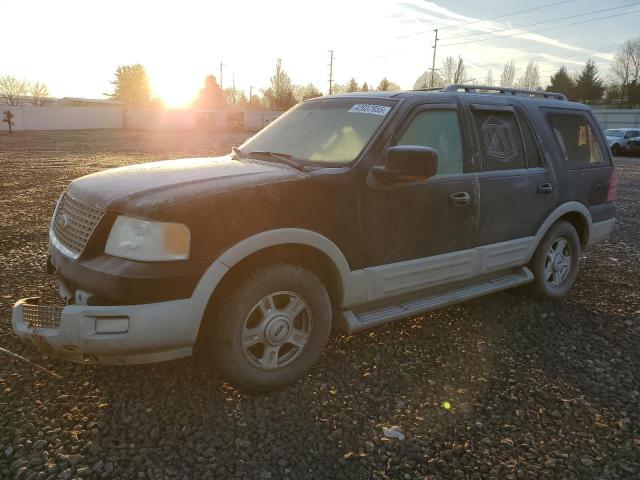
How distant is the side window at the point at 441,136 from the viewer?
3.68m

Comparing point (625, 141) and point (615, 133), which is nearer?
point (625, 141)

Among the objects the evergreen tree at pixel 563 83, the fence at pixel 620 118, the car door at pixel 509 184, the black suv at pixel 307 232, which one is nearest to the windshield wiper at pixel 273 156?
the black suv at pixel 307 232

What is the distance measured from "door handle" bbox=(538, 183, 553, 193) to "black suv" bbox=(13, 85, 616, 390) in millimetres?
37

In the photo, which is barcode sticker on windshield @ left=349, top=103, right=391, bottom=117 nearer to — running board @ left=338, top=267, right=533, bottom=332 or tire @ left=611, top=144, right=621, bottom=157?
running board @ left=338, top=267, right=533, bottom=332

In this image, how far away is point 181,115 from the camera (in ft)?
174

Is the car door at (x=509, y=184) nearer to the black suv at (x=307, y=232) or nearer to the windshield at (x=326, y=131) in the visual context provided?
the black suv at (x=307, y=232)

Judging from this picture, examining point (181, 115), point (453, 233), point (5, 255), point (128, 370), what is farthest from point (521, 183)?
point (181, 115)

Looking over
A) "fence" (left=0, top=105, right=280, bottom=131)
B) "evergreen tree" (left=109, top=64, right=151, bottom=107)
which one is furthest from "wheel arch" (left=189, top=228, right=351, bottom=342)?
"evergreen tree" (left=109, top=64, right=151, bottom=107)

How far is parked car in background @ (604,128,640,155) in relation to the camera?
27625mm

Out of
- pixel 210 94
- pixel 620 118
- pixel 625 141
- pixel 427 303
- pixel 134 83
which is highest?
pixel 134 83

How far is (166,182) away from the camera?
2961 mm

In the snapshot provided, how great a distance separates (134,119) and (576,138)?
54.0 meters

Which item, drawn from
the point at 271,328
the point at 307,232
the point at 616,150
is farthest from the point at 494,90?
the point at 616,150

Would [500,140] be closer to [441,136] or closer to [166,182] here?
[441,136]
